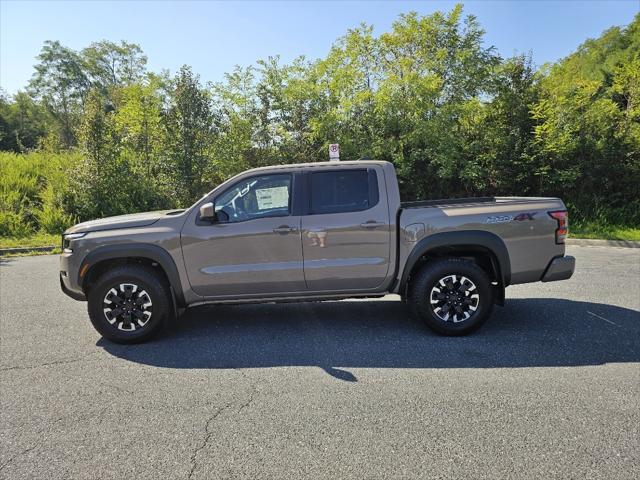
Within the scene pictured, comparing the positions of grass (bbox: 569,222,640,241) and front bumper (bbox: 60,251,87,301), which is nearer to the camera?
front bumper (bbox: 60,251,87,301)

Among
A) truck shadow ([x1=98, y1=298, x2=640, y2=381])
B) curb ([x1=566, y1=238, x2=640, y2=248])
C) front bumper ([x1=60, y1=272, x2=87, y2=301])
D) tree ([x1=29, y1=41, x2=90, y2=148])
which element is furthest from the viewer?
tree ([x1=29, y1=41, x2=90, y2=148])

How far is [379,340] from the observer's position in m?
4.62

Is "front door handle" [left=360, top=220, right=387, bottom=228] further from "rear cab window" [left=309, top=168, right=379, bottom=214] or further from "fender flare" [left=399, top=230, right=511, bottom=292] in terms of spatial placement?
"fender flare" [left=399, top=230, right=511, bottom=292]

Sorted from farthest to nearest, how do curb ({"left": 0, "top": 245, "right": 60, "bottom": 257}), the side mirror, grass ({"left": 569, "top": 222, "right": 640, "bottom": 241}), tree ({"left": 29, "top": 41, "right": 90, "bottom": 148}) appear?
1. tree ({"left": 29, "top": 41, "right": 90, "bottom": 148})
2. grass ({"left": 569, "top": 222, "right": 640, "bottom": 241})
3. curb ({"left": 0, "top": 245, "right": 60, "bottom": 257})
4. the side mirror

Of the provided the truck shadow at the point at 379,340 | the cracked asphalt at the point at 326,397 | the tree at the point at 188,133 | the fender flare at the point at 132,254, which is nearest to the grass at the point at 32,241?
the tree at the point at 188,133

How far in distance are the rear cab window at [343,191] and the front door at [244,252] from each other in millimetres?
342

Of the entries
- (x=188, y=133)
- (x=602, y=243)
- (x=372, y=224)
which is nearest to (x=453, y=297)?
(x=372, y=224)

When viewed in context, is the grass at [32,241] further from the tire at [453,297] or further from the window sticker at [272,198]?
the tire at [453,297]

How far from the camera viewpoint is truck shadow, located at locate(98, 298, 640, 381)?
4086 millimetres

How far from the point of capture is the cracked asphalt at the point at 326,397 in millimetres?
2637

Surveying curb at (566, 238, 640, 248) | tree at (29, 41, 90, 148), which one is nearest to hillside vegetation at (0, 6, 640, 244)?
curb at (566, 238, 640, 248)

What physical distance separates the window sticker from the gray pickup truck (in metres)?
0.01

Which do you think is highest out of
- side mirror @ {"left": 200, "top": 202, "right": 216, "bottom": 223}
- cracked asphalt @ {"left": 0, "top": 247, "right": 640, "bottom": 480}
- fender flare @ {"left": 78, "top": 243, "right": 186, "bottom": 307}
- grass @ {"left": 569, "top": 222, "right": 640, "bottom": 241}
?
side mirror @ {"left": 200, "top": 202, "right": 216, "bottom": 223}

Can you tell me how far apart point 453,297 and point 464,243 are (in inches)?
22.8
